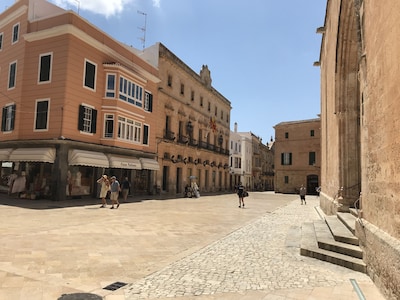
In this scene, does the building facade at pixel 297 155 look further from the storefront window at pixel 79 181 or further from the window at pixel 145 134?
the storefront window at pixel 79 181

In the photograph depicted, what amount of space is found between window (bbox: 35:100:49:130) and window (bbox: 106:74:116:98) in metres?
4.01

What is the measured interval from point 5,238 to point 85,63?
14534 millimetres

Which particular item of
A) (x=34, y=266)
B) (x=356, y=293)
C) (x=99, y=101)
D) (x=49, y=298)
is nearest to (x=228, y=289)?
(x=356, y=293)

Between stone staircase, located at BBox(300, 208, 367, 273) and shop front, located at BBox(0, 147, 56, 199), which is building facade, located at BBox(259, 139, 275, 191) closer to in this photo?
A: shop front, located at BBox(0, 147, 56, 199)

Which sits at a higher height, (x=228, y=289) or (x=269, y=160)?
(x=269, y=160)

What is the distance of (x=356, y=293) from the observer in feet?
15.7

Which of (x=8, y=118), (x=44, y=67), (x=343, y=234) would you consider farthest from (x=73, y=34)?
(x=343, y=234)

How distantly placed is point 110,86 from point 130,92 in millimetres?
1832

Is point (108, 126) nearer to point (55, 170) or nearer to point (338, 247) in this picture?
point (55, 170)

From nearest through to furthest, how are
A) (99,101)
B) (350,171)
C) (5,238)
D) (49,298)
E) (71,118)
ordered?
(49,298) → (5,238) → (350,171) → (71,118) → (99,101)

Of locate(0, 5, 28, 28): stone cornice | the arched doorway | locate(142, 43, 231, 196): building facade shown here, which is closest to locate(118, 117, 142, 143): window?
locate(142, 43, 231, 196): building facade

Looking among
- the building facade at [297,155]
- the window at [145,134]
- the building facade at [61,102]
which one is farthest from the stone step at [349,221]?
the building facade at [297,155]

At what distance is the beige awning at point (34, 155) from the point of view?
17.8 meters

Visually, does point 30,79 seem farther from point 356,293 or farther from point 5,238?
point 356,293
